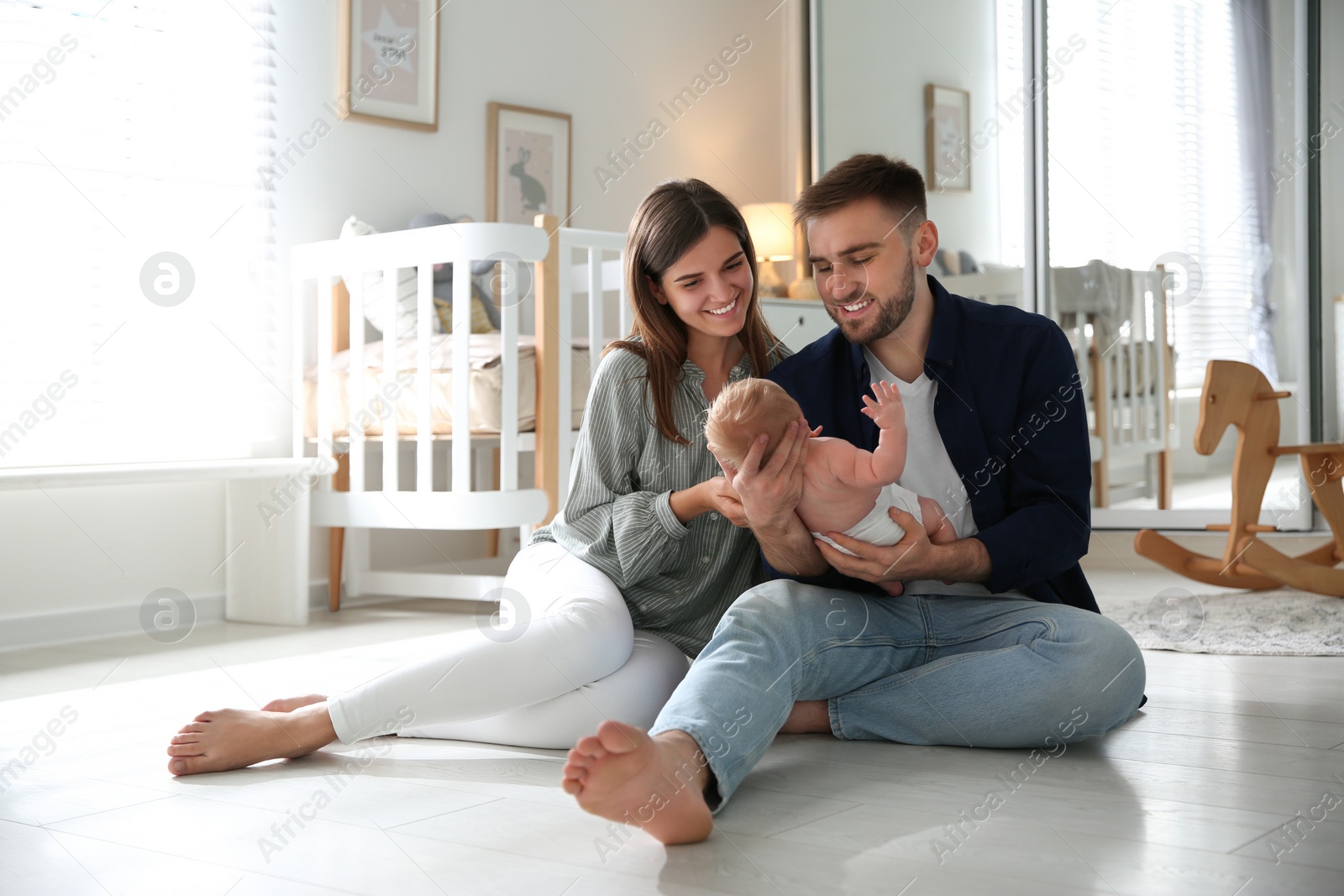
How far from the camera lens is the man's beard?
4.78 feet

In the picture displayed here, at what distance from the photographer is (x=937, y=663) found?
1.37m

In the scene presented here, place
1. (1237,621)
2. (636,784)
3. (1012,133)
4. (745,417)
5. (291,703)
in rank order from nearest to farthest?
1. (636,784)
2. (745,417)
3. (291,703)
4. (1237,621)
5. (1012,133)

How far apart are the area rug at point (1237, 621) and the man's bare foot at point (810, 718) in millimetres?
921

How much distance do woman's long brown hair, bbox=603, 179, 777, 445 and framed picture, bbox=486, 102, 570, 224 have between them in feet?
6.05

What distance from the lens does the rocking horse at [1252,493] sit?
2.65 metres

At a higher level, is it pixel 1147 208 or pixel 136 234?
pixel 1147 208

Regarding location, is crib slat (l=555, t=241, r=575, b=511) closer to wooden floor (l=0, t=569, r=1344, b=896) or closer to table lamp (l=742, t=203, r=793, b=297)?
wooden floor (l=0, t=569, r=1344, b=896)

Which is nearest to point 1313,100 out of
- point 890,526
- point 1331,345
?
point 1331,345

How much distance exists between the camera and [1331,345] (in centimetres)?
330

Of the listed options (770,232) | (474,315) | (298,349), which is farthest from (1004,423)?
(770,232)

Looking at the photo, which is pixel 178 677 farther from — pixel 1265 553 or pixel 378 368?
pixel 1265 553

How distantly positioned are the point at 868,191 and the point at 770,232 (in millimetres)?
2493

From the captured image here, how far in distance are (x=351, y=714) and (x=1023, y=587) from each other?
2.65ft

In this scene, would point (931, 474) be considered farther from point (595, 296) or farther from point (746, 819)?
point (595, 296)
